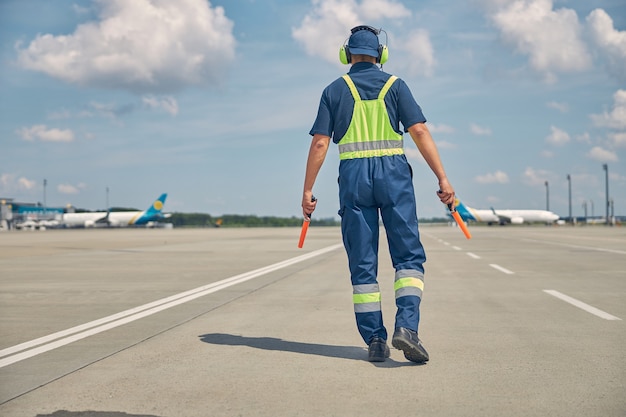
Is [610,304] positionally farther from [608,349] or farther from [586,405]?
[586,405]

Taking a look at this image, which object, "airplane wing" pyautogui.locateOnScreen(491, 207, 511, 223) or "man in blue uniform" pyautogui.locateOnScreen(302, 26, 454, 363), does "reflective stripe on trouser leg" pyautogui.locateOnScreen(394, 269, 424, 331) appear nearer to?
"man in blue uniform" pyautogui.locateOnScreen(302, 26, 454, 363)

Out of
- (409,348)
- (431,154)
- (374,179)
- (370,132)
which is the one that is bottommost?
(409,348)

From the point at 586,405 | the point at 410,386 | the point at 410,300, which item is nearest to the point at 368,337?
the point at 410,300

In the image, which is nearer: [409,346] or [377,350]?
[409,346]

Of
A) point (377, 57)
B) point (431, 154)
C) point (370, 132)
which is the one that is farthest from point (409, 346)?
point (377, 57)

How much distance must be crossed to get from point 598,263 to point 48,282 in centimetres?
1050

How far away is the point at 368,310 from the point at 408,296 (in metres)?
0.29

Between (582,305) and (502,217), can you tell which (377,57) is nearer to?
(582,305)

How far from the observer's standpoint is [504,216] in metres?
93.5

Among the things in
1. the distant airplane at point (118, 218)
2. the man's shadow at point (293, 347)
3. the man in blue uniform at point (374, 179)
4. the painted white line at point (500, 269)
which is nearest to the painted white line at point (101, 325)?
the man's shadow at point (293, 347)

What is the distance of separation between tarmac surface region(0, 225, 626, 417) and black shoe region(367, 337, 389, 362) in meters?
0.06

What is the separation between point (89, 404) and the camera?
333cm

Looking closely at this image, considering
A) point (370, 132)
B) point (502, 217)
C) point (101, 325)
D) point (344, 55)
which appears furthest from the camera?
point (502, 217)

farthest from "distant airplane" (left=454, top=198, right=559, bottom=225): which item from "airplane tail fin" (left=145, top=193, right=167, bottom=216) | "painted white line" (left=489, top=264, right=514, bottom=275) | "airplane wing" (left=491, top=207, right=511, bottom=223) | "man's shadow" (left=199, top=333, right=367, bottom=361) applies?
"man's shadow" (left=199, top=333, right=367, bottom=361)
